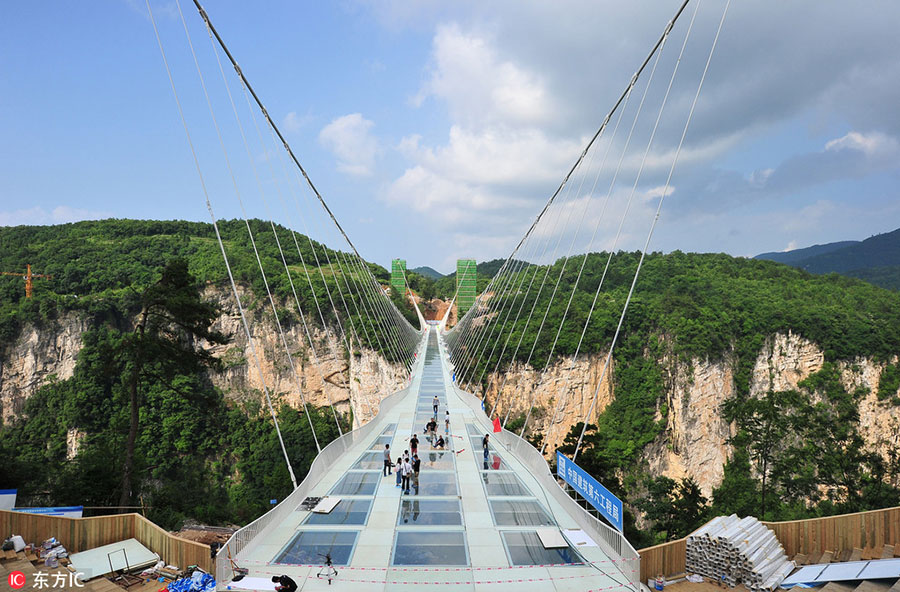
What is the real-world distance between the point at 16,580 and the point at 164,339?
9.59 meters

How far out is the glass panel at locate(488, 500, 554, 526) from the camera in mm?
8789

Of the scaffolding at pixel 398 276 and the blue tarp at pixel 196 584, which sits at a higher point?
the scaffolding at pixel 398 276

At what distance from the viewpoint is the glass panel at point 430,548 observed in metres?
7.29

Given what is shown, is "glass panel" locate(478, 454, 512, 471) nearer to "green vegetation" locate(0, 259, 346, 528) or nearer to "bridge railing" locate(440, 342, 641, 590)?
"bridge railing" locate(440, 342, 641, 590)

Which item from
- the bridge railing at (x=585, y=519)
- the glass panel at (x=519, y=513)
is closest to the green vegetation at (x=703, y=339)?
the bridge railing at (x=585, y=519)

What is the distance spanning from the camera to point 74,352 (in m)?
45.6

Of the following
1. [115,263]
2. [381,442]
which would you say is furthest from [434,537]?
[115,263]

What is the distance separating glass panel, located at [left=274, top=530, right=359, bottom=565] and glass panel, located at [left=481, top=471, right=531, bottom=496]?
3513 millimetres

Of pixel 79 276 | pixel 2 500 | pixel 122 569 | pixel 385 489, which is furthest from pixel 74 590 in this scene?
pixel 79 276

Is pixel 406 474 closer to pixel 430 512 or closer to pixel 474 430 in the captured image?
pixel 430 512

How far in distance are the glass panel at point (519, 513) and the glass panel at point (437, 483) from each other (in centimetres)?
119

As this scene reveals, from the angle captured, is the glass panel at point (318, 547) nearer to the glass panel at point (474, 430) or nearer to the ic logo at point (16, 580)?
the ic logo at point (16, 580)

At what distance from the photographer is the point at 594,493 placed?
7.74m

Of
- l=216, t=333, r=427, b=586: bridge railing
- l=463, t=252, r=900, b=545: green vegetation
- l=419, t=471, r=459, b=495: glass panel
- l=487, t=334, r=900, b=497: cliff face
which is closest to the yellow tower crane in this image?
l=463, t=252, r=900, b=545: green vegetation
